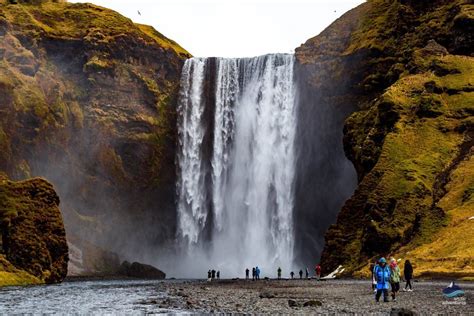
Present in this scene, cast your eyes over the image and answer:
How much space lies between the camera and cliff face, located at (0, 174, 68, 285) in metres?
60.1

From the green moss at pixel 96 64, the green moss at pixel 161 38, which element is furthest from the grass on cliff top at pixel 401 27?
the green moss at pixel 96 64

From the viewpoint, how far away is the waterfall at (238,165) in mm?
93812

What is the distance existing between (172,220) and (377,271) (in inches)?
2979

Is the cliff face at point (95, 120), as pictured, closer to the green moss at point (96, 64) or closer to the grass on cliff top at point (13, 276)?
the green moss at point (96, 64)

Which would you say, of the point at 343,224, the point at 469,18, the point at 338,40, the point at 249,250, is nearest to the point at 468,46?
the point at 469,18

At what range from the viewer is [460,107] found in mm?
76875

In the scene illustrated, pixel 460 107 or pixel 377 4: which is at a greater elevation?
pixel 377 4

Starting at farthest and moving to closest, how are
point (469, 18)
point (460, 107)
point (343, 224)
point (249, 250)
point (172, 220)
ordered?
point (172, 220) < point (249, 250) < point (469, 18) < point (460, 107) < point (343, 224)

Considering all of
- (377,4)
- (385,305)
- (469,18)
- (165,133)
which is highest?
(377,4)

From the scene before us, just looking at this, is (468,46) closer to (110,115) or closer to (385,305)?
(110,115)

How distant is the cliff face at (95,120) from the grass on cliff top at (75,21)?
32cm

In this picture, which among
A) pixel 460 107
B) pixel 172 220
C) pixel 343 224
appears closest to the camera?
pixel 343 224

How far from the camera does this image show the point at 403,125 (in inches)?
3009

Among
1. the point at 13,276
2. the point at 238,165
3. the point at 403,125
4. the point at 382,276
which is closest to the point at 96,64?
the point at 238,165
